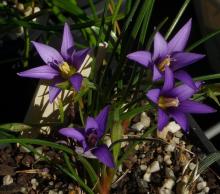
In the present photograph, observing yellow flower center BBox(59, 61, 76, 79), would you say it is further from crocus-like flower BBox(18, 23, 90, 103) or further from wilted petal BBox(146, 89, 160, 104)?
wilted petal BBox(146, 89, 160, 104)

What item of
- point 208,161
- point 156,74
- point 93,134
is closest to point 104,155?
point 93,134

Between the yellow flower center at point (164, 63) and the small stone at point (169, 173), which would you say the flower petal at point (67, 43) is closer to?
the yellow flower center at point (164, 63)

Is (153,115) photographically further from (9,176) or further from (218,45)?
(9,176)

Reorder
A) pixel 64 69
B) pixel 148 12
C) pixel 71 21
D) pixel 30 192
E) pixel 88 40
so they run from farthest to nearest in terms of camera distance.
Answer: pixel 71 21, pixel 88 40, pixel 30 192, pixel 148 12, pixel 64 69

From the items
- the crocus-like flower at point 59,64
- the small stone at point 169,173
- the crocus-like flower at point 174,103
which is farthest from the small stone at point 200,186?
the crocus-like flower at point 59,64

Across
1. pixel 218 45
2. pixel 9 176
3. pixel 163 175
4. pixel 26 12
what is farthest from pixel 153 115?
pixel 26 12

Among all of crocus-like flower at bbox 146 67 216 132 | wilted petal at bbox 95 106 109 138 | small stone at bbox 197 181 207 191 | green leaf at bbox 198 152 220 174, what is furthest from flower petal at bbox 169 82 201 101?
small stone at bbox 197 181 207 191
